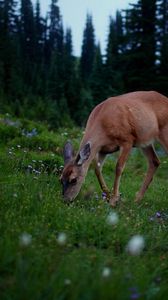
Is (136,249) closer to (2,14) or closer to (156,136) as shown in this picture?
(156,136)

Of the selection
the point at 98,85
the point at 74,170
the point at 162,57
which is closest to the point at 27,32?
the point at 98,85

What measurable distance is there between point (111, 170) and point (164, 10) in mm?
35719

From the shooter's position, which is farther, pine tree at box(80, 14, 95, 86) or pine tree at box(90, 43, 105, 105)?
pine tree at box(80, 14, 95, 86)

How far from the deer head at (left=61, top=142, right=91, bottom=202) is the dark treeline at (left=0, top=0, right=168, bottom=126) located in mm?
20301

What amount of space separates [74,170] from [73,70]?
57.4 metres

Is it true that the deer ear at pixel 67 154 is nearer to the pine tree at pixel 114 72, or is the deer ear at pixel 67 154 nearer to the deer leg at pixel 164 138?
the deer leg at pixel 164 138

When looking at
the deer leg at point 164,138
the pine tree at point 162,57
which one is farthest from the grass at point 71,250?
the pine tree at point 162,57

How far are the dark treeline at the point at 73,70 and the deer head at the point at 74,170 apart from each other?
66.6 ft

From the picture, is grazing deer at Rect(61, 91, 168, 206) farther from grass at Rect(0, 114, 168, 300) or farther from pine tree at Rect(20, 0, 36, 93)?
pine tree at Rect(20, 0, 36, 93)

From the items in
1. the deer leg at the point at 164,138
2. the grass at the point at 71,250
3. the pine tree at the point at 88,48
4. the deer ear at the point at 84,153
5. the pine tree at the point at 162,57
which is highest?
the grass at the point at 71,250

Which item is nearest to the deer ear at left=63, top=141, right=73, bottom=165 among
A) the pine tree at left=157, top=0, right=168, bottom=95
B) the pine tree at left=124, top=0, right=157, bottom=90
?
the pine tree at left=157, top=0, right=168, bottom=95

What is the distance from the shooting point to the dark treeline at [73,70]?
4100 cm

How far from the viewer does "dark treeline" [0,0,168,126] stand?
4100cm

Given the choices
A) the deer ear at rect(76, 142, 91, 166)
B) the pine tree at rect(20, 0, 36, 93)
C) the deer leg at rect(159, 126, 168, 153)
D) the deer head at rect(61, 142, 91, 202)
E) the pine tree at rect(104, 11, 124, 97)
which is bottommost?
the pine tree at rect(20, 0, 36, 93)
